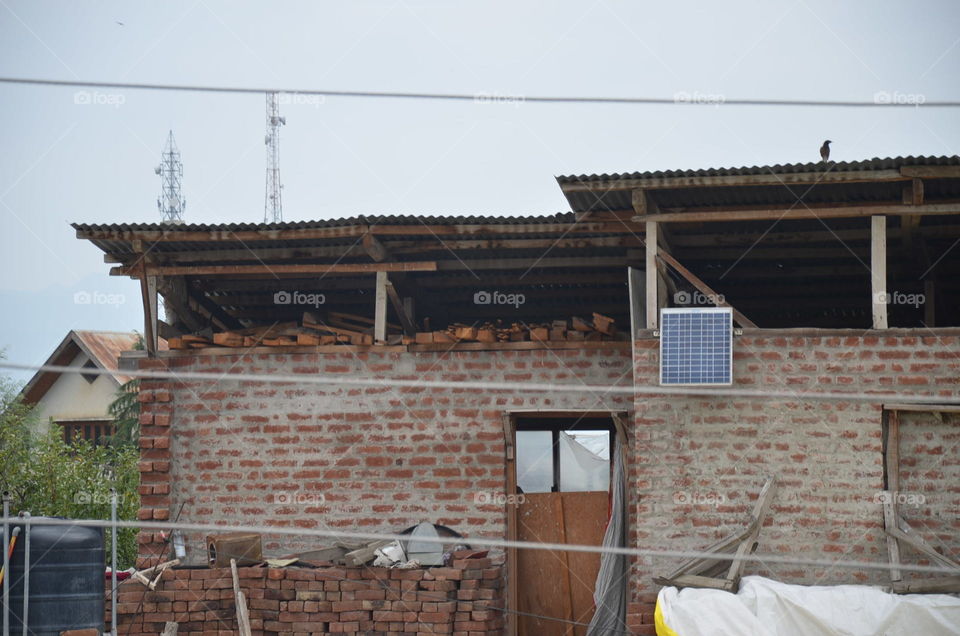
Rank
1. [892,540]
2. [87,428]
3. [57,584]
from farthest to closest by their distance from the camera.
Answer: [87,428] < [57,584] < [892,540]

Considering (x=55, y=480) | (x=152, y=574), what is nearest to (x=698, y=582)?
(x=152, y=574)

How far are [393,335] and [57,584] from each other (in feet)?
14.5

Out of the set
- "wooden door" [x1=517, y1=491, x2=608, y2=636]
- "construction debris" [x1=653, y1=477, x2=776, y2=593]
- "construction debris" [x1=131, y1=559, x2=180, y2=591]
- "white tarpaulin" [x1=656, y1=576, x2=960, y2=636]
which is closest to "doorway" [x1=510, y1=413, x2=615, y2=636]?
"wooden door" [x1=517, y1=491, x2=608, y2=636]

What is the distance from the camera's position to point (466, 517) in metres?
13.1

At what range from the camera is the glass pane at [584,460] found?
1428cm

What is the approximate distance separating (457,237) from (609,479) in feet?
11.1

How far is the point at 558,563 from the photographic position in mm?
13648

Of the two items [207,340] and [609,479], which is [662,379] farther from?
[207,340]

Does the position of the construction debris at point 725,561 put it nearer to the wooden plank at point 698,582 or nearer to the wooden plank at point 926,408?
the wooden plank at point 698,582

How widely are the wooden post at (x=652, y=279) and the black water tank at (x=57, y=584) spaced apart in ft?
19.8

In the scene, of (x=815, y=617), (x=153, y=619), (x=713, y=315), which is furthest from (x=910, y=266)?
(x=153, y=619)

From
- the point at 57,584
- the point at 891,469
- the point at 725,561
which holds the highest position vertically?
the point at 891,469

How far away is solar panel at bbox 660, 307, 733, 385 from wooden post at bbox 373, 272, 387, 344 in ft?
10.7

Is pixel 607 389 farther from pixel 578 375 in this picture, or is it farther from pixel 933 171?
pixel 933 171
